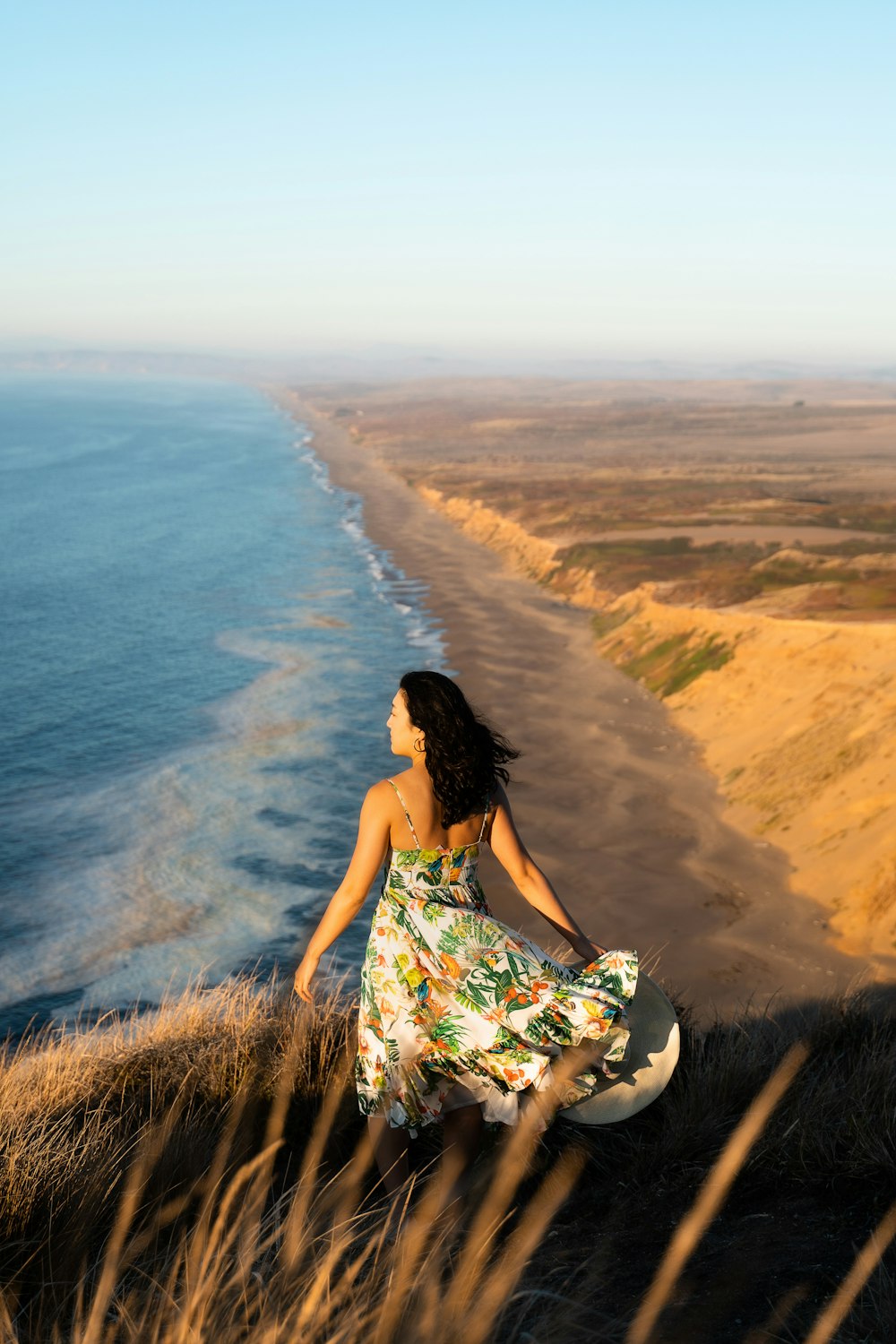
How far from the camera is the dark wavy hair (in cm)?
402

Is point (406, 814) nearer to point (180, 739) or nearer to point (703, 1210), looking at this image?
point (703, 1210)

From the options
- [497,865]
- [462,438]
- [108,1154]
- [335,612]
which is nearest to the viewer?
[108,1154]

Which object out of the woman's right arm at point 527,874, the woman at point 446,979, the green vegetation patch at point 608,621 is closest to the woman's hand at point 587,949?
the woman's right arm at point 527,874

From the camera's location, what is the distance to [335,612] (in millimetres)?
40688

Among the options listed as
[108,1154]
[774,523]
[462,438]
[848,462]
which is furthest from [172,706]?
[462,438]

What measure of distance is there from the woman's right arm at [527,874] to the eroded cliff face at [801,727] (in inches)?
450

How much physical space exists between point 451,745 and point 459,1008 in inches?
35.8

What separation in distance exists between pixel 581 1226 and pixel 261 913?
1312 centimetres

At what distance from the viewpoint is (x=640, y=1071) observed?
4.04 m

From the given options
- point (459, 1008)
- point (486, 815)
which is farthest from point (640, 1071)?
point (486, 815)

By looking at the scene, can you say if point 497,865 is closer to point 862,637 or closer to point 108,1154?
point 862,637

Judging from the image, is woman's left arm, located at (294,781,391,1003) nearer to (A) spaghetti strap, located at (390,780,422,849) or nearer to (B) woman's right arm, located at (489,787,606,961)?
(A) spaghetti strap, located at (390,780,422,849)

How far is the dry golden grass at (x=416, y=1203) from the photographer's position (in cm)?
272

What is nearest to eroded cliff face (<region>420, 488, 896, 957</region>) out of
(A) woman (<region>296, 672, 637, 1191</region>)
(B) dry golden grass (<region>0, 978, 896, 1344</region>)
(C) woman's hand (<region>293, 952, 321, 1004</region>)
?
(B) dry golden grass (<region>0, 978, 896, 1344</region>)
